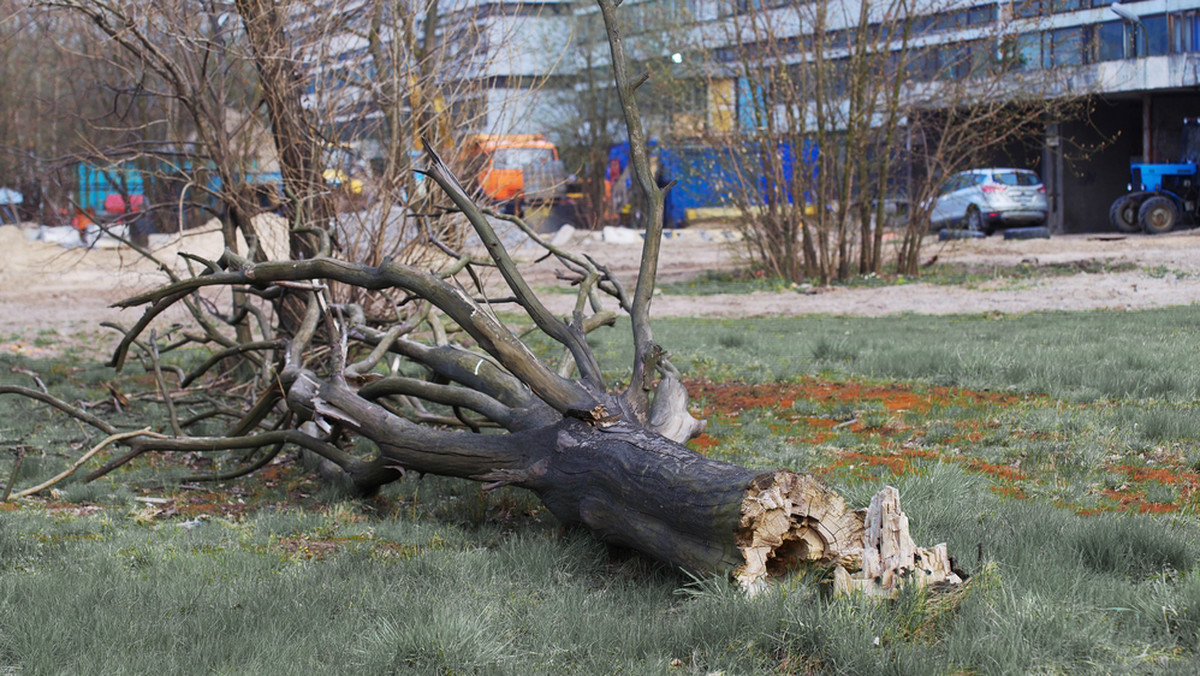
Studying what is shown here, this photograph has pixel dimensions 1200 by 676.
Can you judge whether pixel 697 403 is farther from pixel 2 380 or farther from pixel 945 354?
pixel 2 380

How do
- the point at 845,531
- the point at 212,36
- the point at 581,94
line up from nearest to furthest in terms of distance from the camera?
1. the point at 845,531
2. the point at 212,36
3. the point at 581,94

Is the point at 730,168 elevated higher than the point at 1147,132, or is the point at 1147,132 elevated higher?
the point at 1147,132

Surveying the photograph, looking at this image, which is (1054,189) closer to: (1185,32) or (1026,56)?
(1185,32)

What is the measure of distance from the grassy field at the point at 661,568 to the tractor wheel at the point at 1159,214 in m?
20.9

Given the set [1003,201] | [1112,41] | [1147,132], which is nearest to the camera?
[1003,201]

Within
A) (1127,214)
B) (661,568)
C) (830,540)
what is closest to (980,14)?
(1127,214)

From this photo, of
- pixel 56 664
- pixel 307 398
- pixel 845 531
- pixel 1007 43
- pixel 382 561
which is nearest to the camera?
pixel 56 664

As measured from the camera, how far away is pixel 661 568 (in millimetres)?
3924

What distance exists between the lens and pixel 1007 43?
16.7 metres

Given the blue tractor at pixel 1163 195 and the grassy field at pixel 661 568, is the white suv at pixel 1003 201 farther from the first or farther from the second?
the grassy field at pixel 661 568

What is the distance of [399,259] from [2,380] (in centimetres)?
404

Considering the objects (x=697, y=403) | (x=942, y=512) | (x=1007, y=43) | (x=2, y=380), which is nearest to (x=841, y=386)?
(x=697, y=403)

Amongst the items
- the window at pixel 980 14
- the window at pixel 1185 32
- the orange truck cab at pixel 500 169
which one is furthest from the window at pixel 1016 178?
the orange truck cab at pixel 500 169

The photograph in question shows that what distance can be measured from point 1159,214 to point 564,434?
2549 cm
